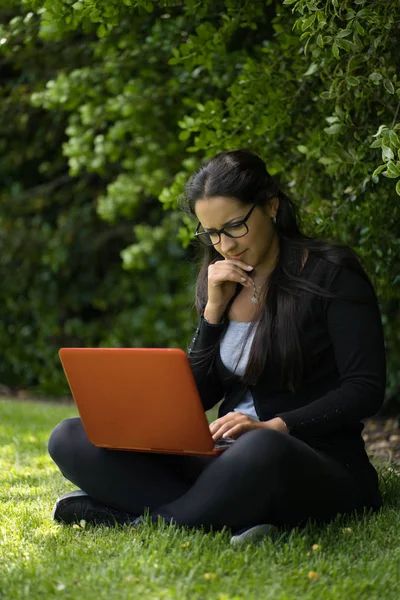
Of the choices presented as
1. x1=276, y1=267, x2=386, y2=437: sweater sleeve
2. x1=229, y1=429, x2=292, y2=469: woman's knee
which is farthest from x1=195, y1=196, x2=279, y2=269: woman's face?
x1=229, y1=429, x2=292, y2=469: woman's knee

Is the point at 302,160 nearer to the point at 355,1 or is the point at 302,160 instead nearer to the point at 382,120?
the point at 382,120

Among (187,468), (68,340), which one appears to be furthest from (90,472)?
(68,340)

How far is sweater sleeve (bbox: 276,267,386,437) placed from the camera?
272cm

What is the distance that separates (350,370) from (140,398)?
2.08 feet

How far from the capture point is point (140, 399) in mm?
2660

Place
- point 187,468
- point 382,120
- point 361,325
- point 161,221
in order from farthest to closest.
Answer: point 161,221
point 382,120
point 187,468
point 361,325

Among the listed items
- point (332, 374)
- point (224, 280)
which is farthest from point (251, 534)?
point (224, 280)

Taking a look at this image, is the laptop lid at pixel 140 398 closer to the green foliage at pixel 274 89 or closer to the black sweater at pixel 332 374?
the black sweater at pixel 332 374

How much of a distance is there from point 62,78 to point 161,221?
252 centimetres

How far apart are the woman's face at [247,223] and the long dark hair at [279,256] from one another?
0.07ft

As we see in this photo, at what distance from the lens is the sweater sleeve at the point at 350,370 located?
2.72 metres

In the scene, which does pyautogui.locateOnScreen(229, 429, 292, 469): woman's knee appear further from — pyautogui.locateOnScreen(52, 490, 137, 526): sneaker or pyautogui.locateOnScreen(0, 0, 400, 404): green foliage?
pyautogui.locateOnScreen(0, 0, 400, 404): green foliage

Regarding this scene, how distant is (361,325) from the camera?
2777mm

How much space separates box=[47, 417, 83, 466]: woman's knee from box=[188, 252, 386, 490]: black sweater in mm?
504
